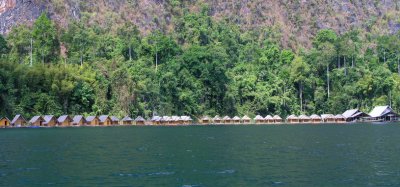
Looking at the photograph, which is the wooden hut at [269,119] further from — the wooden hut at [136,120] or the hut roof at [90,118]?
the hut roof at [90,118]

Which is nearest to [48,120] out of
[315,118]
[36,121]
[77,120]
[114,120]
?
[36,121]

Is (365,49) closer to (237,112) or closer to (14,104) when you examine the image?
(237,112)

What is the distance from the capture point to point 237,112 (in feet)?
412

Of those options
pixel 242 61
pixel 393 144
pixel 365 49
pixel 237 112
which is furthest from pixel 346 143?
pixel 365 49

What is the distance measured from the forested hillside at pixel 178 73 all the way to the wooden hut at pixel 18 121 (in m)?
2.54

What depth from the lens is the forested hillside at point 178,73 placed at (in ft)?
335

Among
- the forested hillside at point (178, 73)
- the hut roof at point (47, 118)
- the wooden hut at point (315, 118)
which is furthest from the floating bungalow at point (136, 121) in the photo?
the wooden hut at point (315, 118)

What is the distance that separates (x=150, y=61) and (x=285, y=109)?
3159cm

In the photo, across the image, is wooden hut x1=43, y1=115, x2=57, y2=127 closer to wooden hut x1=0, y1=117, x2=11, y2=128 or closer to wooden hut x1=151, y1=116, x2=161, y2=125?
wooden hut x1=0, y1=117, x2=11, y2=128

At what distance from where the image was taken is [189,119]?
115312 millimetres

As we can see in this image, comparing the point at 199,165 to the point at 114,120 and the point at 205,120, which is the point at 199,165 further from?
the point at 205,120

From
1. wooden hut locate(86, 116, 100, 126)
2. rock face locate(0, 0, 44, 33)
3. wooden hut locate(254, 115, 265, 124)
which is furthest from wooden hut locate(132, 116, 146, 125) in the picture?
rock face locate(0, 0, 44, 33)

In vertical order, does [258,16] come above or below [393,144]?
above

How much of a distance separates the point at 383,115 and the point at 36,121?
236 feet
